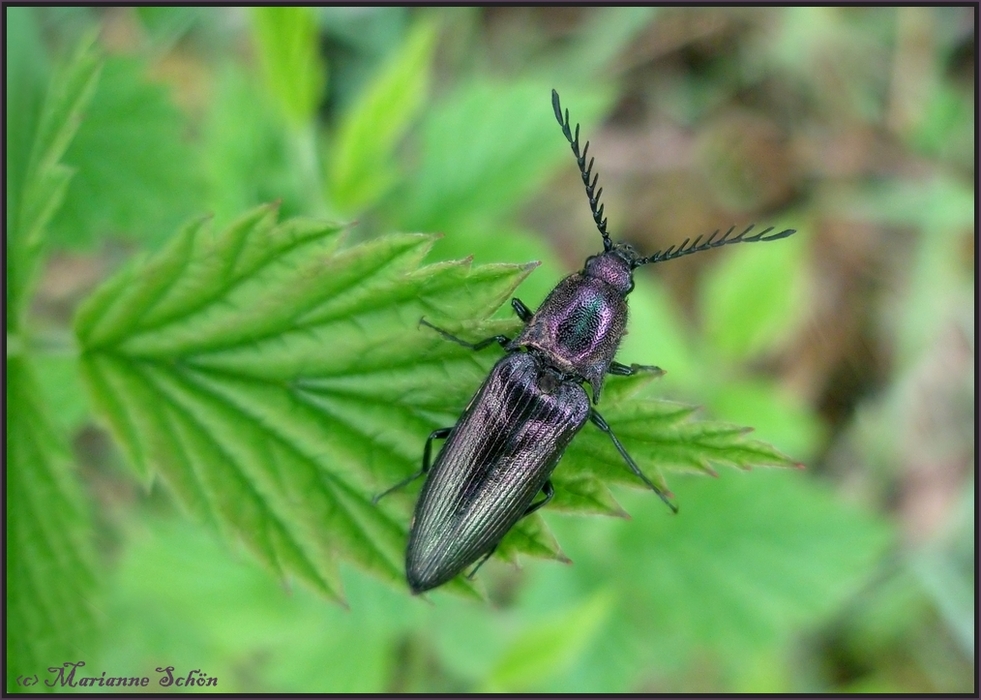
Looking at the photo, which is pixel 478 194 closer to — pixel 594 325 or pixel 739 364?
pixel 594 325

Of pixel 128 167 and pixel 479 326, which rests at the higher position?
pixel 128 167

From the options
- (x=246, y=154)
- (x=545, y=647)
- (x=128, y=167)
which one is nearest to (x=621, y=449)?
(x=545, y=647)

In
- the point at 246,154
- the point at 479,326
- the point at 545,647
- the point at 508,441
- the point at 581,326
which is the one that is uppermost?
the point at 246,154

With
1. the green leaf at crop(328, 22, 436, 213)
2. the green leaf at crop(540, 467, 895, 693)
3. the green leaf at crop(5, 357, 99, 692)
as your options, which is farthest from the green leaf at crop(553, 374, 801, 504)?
the green leaf at crop(540, 467, 895, 693)

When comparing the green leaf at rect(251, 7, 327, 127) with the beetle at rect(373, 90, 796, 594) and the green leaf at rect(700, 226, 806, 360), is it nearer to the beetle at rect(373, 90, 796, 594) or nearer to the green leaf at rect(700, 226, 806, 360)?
the beetle at rect(373, 90, 796, 594)

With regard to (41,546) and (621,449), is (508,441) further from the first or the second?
(41,546)

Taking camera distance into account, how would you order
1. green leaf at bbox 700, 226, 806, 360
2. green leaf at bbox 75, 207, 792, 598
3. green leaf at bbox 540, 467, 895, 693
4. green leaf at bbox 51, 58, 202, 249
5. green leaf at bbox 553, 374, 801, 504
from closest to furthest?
green leaf at bbox 553, 374, 801, 504 < green leaf at bbox 75, 207, 792, 598 < green leaf at bbox 51, 58, 202, 249 < green leaf at bbox 540, 467, 895, 693 < green leaf at bbox 700, 226, 806, 360

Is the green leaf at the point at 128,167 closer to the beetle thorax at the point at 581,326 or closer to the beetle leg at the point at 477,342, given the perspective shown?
the beetle leg at the point at 477,342
